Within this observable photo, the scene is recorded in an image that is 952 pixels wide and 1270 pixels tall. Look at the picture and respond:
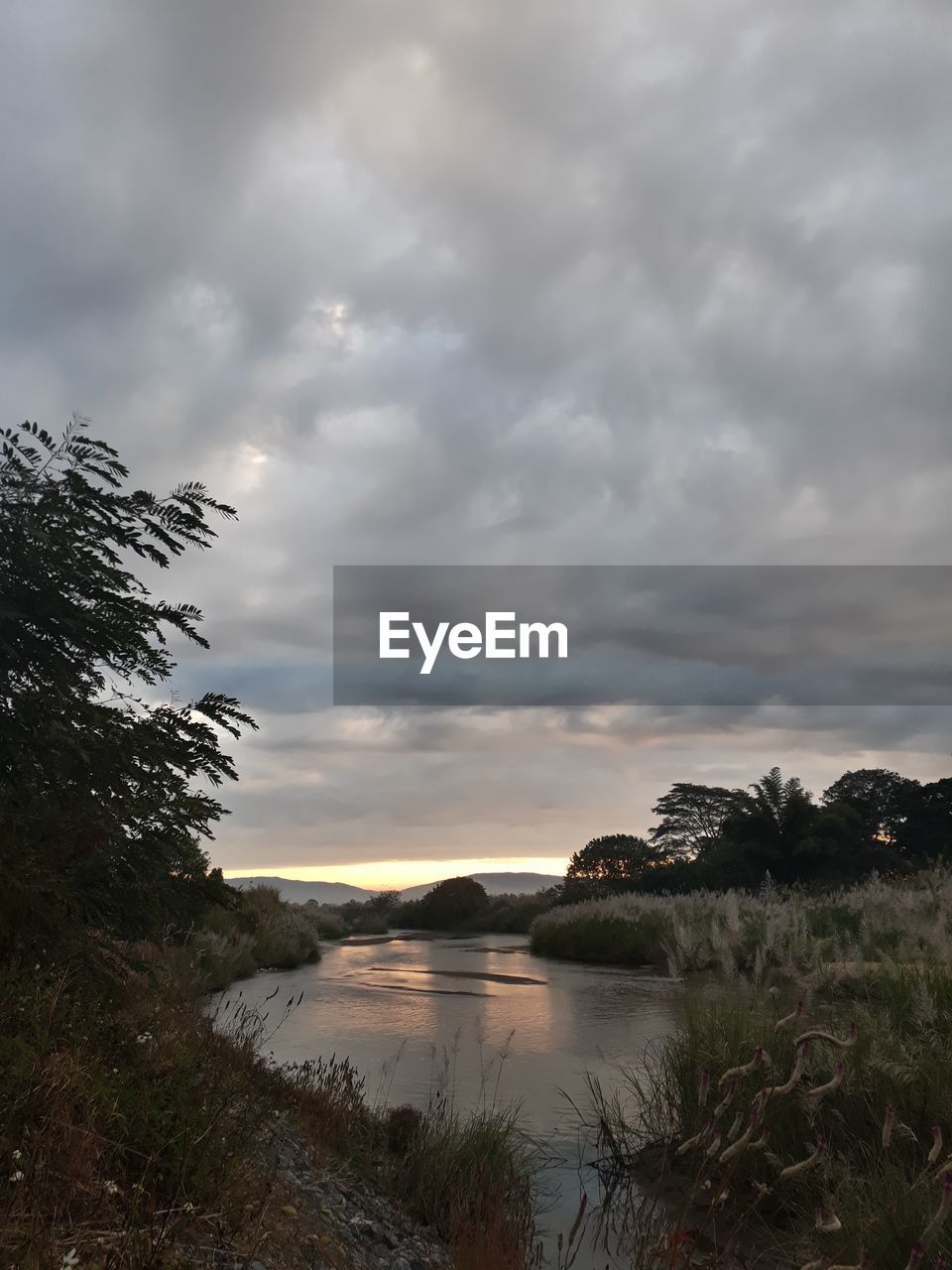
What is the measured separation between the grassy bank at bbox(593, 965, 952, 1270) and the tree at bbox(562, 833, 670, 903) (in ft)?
95.4

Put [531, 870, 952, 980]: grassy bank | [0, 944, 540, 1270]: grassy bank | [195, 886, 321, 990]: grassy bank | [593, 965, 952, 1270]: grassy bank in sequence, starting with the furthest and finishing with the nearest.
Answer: [195, 886, 321, 990]: grassy bank, [531, 870, 952, 980]: grassy bank, [593, 965, 952, 1270]: grassy bank, [0, 944, 540, 1270]: grassy bank

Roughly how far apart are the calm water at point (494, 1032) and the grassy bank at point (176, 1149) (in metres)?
0.53

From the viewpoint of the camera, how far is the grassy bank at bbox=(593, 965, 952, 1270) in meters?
4.08

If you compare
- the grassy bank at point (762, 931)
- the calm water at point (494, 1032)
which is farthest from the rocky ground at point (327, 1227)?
the grassy bank at point (762, 931)

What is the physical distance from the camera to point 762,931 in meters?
13.8

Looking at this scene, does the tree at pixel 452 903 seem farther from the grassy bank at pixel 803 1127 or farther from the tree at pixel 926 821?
the grassy bank at pixel 803 1127

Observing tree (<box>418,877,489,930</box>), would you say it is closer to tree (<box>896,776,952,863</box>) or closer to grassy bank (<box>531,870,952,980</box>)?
grassy bank (<box>531,870,952,980</box>)

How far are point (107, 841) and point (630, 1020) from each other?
724 cm

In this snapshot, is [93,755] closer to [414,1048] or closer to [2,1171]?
[2,1171]

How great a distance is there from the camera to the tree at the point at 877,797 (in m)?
38.9

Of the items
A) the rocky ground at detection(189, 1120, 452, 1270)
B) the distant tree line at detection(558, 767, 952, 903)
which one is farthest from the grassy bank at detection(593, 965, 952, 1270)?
the distant tree line at detection(558, 767, 952, 903)

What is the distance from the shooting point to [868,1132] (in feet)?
17.8

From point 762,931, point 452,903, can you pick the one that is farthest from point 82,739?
point 452,903

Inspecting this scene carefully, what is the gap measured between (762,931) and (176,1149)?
11.4 meters
